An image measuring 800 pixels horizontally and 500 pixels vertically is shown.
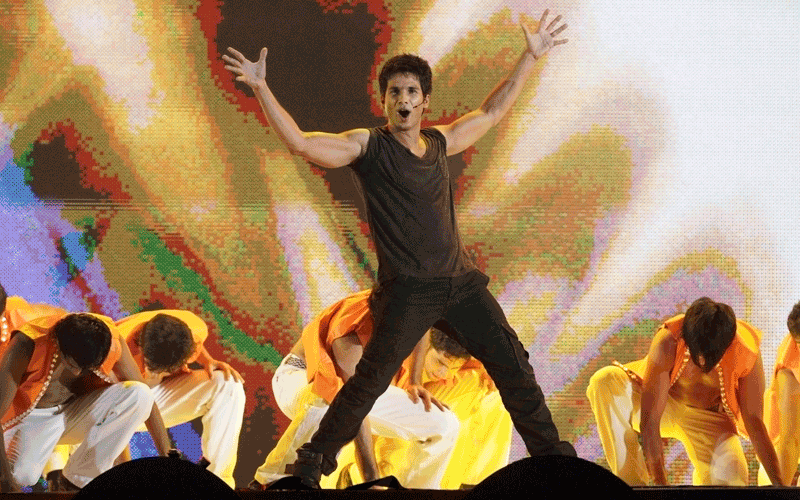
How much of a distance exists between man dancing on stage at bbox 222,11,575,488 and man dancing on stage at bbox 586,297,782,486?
3.25ft

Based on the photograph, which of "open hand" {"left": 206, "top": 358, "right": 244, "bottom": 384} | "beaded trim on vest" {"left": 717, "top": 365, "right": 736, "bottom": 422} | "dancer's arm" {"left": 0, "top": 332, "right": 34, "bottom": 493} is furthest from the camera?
"open hand" {"left": 206, "top": 358, "right": 244, "bottom": 384}

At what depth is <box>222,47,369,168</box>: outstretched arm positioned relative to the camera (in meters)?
2.64

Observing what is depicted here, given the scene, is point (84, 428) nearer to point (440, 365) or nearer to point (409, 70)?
point (440, 365)

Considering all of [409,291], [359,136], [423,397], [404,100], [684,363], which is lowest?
[423,397]

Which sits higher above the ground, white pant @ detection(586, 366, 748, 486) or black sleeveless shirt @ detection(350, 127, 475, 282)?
black sleeveless shirt @ detection(350, 127, 475, 282)

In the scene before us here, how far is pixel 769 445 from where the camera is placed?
376cm

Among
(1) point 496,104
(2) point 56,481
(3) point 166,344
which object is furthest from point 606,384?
(2) point 56,481

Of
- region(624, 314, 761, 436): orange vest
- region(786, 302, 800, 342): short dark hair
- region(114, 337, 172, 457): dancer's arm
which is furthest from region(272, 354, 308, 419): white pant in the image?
region(786, 302, 800, 342): short dark hair

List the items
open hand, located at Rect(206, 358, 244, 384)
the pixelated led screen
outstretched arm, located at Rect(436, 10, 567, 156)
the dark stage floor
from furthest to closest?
the pixelated led screen
open hand, located at Rect(206, 358, 244, 384)
outstretched arm, located at Rect(436, 10, 567, 156)
the dark stage floor

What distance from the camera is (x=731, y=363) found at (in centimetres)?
381

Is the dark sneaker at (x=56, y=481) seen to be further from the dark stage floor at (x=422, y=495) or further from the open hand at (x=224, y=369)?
the dark stage floor at (x=422, y=495)

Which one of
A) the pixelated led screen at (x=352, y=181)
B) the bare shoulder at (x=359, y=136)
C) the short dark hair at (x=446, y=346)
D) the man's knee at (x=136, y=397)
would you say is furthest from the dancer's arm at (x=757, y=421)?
the man's knee at (x=136, y=397)

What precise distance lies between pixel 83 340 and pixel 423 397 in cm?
136

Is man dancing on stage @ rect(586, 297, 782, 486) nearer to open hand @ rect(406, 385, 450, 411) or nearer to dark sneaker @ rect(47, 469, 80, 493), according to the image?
open hand @ rect(406, 385, 450, 411)
